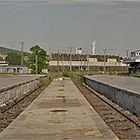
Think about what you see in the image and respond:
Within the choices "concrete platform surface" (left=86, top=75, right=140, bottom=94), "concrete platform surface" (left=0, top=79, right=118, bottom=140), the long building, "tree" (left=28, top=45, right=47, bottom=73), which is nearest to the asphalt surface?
"concrete platform surface" (left=86, top=75, right=140, bottom=94)

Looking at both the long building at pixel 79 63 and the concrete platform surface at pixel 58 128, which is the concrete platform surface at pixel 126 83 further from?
the long building at pixel 79 63

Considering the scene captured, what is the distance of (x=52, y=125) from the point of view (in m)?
15.6

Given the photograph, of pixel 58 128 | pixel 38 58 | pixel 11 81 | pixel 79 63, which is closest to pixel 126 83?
pixel 11 81

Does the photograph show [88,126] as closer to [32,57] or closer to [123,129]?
[123,129]

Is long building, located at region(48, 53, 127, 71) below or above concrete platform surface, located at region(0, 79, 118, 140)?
above

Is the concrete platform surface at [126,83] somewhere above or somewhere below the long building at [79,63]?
below

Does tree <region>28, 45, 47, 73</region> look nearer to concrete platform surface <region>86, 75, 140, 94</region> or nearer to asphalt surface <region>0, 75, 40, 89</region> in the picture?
asphalt surface <region>0, 75, 40, 89</region>

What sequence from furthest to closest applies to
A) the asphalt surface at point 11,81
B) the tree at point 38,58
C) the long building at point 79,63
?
the long building at point 79,63 < the tree at point 38,58 < the asphalt surface at point 11,81

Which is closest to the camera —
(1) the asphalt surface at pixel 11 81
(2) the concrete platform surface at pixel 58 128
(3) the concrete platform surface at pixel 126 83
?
(2) the concrete platform surface at pixel 58 128

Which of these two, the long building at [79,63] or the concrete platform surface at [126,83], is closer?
the concrete platform surface at [126,83]

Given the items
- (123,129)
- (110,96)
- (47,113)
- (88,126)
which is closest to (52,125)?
(88,126)

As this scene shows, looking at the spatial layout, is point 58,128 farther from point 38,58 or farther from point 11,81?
point 38,58

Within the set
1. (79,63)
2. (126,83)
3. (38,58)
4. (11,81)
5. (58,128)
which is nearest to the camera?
(58,128)

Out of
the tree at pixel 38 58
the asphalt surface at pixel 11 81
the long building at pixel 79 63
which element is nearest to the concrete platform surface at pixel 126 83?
the asphalt surface at pixel 11 81
